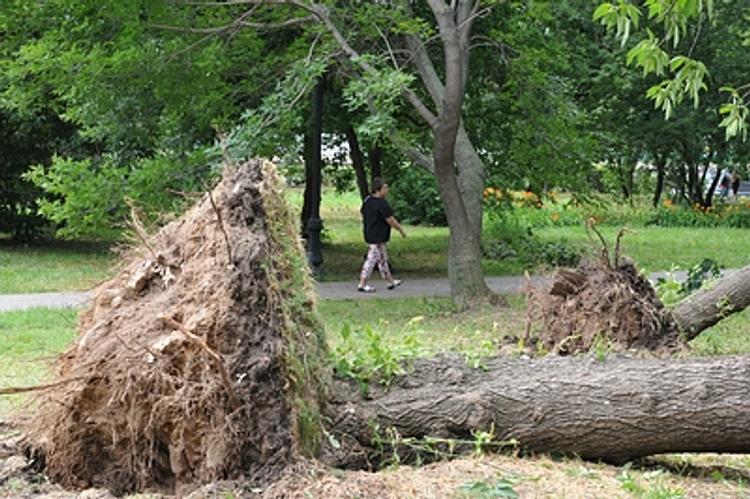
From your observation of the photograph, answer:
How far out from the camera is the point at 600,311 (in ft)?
33.0

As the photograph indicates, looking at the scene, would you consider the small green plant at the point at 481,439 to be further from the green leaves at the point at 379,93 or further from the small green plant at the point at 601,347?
the green leaves at the point at 379,93

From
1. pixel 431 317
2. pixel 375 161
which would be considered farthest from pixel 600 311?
pixel 375 161

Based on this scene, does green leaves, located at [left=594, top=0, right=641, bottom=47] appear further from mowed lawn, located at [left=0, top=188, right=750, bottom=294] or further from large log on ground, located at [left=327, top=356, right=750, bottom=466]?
mowed lawn, located at [left=0, top=188, right=750, bottom=294]

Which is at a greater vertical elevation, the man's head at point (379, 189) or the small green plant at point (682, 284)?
the man's head at point (379, 189)

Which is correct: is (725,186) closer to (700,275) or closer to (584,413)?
(700,275)

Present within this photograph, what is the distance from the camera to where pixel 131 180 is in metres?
14.7

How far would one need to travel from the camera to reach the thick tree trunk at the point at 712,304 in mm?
10586

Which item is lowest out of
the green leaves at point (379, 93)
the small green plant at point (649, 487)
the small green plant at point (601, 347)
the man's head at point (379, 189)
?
the small green plant at point (649, 487)

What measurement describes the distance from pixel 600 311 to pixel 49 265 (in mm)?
13984

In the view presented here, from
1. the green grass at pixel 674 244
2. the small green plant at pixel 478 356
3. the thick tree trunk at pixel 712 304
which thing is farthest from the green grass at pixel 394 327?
the green grass at pixel 674 244

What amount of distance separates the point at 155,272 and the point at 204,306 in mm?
627

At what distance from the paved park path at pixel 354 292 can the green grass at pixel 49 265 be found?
0.41 m

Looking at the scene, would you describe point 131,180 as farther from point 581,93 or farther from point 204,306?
point 581,93

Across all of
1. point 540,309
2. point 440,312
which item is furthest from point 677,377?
point 440,312
